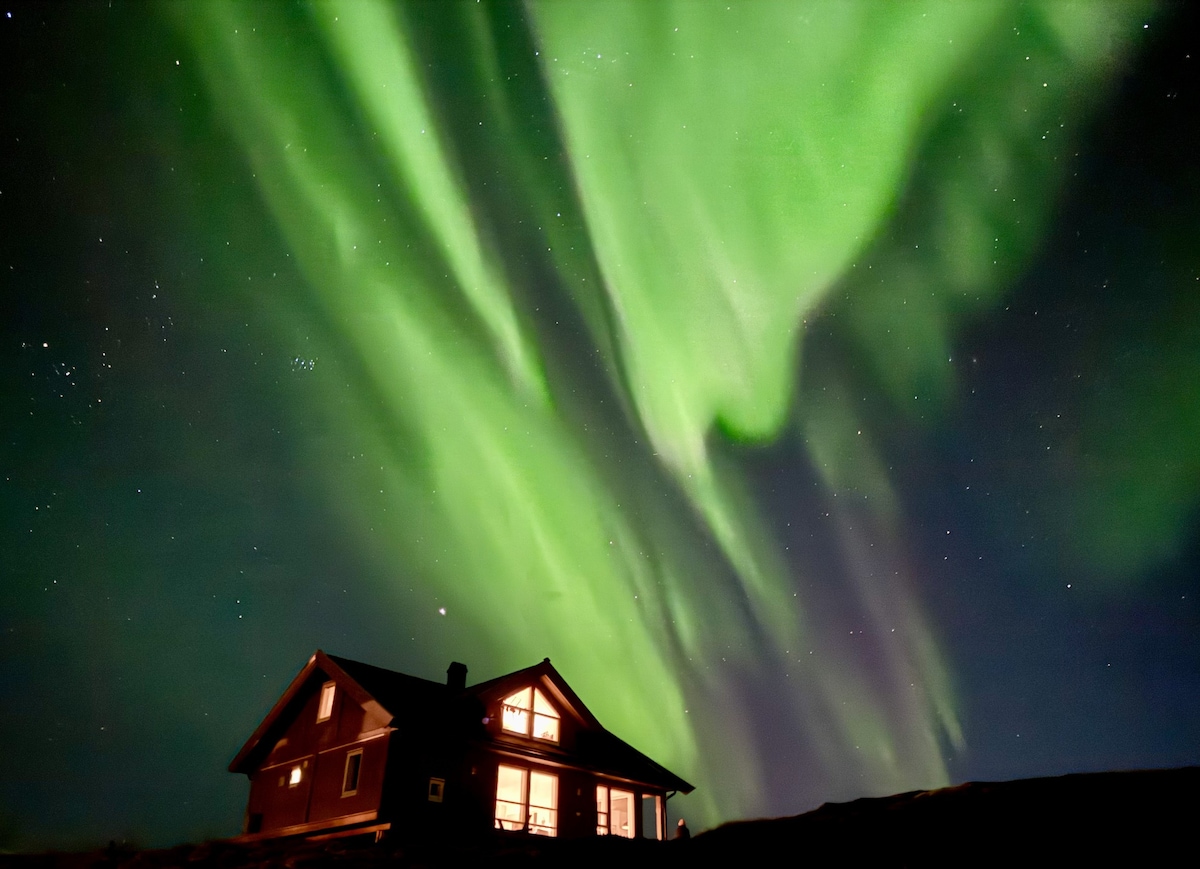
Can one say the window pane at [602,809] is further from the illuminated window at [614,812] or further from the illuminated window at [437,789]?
the illuminated window at [437,789]

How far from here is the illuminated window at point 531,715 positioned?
27781 millimetres

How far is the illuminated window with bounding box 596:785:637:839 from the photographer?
95.3 ft

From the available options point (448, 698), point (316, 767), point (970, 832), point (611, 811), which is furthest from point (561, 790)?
point (970, 832)

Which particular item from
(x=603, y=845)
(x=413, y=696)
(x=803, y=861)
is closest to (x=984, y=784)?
(x=803, y=861)

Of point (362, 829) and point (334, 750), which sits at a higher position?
point (334, 750)

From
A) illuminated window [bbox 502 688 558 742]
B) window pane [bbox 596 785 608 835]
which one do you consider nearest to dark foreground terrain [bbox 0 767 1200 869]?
illuminated window [bbox 502 688 558 742]

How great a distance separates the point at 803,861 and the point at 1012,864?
2363mm

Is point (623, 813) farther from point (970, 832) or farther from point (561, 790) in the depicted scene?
point (970, 832)

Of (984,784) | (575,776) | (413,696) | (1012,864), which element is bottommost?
(1012,864)

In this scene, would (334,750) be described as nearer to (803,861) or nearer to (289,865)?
(289,865)

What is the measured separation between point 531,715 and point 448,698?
376 cm

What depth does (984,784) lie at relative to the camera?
9.03m

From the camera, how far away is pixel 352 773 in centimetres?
2508

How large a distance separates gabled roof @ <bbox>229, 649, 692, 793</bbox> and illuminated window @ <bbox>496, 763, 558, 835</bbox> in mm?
1517
